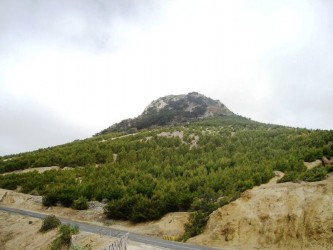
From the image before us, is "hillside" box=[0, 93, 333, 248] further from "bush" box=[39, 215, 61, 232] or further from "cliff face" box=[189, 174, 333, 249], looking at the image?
"bush" box=[39, 215, 61, 232]

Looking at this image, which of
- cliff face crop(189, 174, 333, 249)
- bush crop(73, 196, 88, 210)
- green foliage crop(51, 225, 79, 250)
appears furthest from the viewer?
bush crop(73, 196, 88, 210)

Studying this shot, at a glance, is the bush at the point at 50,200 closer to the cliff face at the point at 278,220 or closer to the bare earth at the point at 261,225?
the bare earth at the point at 261,225

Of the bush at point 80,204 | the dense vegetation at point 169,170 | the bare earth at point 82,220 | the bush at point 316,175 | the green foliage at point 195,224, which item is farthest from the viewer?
the bush at point 80,204

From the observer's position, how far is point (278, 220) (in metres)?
21.7

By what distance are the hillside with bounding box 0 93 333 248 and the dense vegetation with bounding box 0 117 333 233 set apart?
67mm

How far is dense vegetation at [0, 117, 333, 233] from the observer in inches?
1185

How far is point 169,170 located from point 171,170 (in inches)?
22.9

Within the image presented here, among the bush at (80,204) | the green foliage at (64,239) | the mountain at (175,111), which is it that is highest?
the mountain at (175,111)

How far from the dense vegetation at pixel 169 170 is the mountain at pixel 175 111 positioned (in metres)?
43.9

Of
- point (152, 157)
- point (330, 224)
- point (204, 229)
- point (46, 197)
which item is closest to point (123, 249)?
point (204, 229)

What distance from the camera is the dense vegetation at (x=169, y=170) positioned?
98.8 feet

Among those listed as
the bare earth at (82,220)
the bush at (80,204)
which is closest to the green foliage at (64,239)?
the bare earth at (82,220)

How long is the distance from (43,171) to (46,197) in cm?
1186

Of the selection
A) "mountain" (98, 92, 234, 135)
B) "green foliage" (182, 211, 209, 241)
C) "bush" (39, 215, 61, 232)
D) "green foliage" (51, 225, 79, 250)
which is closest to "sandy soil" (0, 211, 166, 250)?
"bush" (39, 215, 61, 232)
